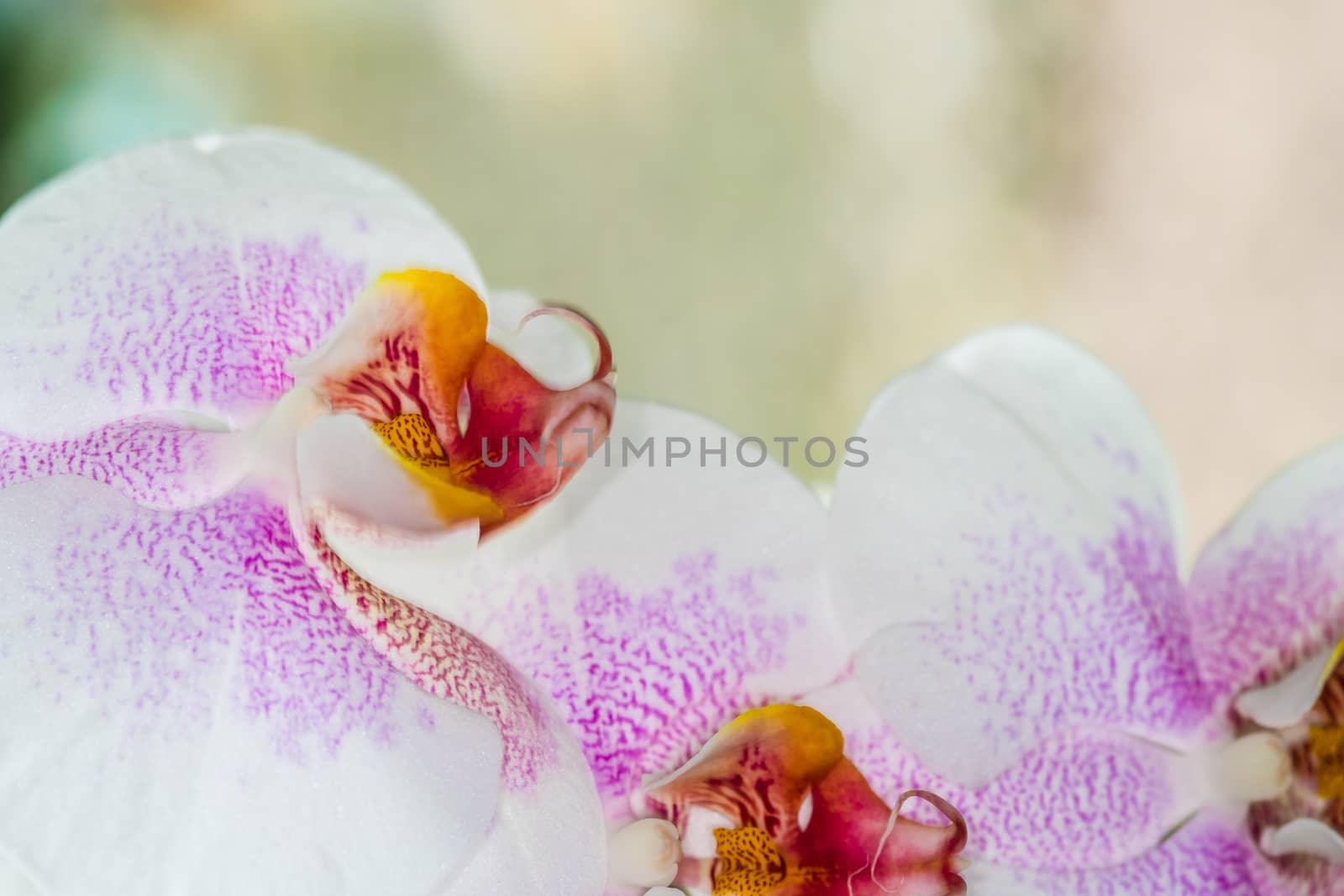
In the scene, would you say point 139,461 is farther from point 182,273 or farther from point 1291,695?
point 1291,695

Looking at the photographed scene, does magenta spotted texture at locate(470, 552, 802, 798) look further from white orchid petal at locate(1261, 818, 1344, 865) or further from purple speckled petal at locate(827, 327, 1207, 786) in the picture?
white orchid petal at locate(1261, 818, 1344, 865)

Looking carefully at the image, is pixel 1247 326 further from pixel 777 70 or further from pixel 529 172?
pixel 529 172

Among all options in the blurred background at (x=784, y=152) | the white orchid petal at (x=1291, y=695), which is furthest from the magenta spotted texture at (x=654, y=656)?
the blurred background at (x=784, y=152)

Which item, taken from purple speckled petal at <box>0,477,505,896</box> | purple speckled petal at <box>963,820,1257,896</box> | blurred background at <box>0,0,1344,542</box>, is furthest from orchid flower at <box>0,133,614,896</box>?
blurred background at <box>0,0,1344,542</box>

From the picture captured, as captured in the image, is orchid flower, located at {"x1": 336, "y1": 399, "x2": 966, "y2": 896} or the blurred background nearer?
orchid flower, located at {"x1": 336, "y1": 399, "x2": 966, "y2": 896}

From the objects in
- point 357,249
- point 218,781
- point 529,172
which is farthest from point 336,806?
point 529,172

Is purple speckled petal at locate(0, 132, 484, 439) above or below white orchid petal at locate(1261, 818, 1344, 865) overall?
above
